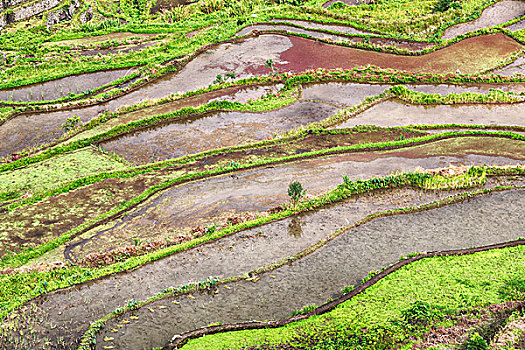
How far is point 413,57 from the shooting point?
25.9 metres

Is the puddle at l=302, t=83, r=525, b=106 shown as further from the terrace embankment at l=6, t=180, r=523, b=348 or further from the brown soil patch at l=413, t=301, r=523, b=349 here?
the brown soil patch at l=413, t=301, r=523, b=349

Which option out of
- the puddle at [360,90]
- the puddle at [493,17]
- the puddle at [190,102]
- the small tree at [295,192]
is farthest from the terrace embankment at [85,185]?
the puddle at [493,17]

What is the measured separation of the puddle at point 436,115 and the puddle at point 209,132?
5.93ft

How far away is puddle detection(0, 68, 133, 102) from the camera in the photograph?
75.7 feet

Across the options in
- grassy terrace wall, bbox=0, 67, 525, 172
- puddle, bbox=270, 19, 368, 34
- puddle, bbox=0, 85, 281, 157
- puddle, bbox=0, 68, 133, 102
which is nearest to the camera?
grassy terrace wall, bbox=0, 67, 525, 172

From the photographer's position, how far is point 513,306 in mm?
10453

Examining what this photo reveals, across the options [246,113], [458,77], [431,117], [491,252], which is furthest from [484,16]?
[491,252]

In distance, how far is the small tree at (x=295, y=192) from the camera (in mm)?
14188

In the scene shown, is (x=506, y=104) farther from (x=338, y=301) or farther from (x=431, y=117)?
(x=338, y=301)

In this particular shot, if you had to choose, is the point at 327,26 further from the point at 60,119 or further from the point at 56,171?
the point at 56,171

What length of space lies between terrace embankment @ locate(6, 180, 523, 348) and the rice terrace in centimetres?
5

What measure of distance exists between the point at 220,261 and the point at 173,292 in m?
1.61

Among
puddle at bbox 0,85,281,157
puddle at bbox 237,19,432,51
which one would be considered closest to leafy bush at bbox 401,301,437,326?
puddle at bbox 0,85,281,157

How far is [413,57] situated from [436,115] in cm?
649
